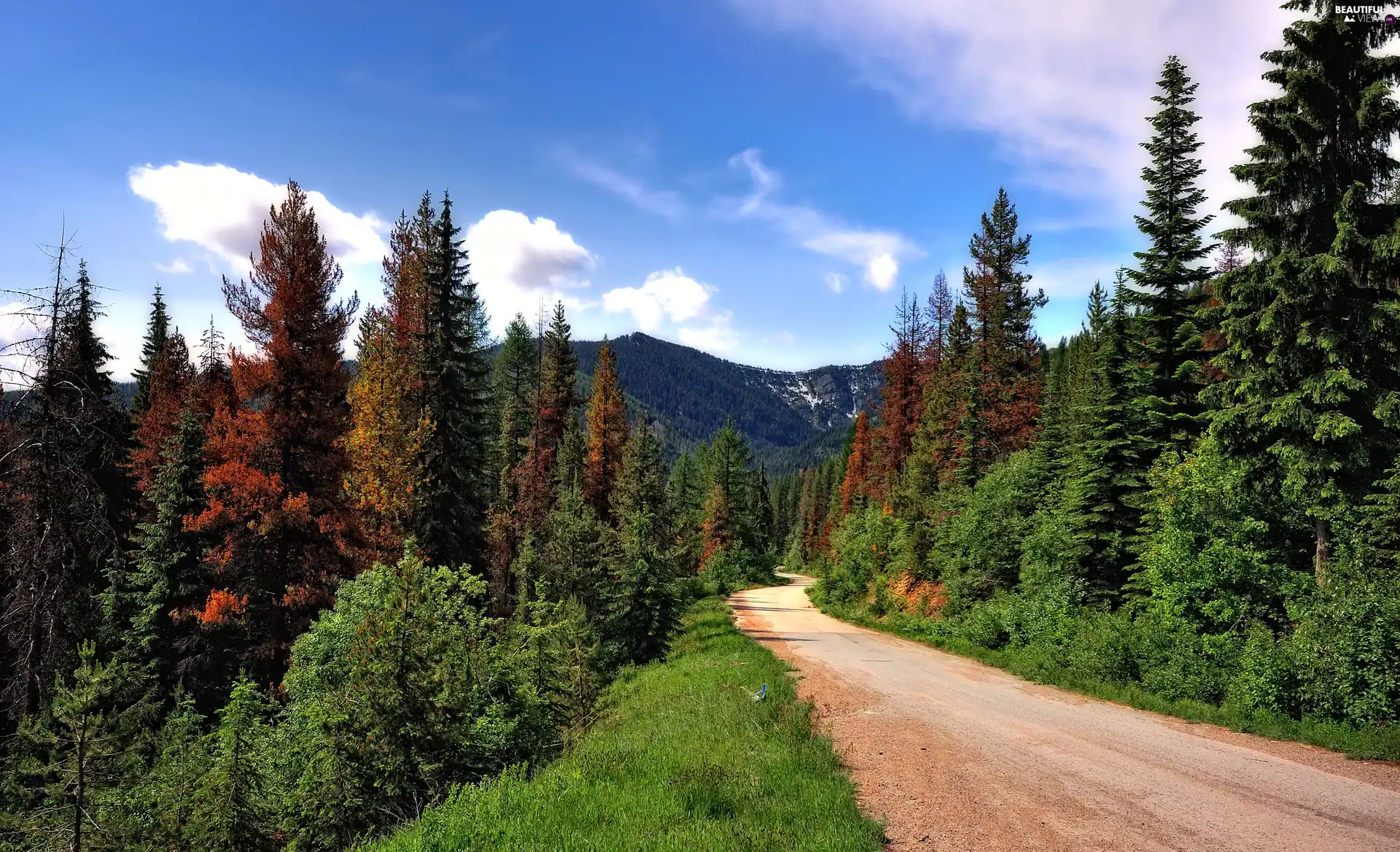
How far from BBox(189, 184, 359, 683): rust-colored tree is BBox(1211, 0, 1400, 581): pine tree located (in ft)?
76.2

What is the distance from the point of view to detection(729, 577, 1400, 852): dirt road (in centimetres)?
680

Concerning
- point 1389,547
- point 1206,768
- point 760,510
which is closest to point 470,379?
point 1206,768

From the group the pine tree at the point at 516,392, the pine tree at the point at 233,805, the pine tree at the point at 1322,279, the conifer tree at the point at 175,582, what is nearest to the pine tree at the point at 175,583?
the conifer tree at the point at 175,582

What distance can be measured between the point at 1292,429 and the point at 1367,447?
1.19 metres

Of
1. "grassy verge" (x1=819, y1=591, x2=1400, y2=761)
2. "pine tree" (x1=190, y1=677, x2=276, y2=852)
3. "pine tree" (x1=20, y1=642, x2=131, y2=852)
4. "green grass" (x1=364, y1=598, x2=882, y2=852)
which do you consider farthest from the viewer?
"pine tree" (x1=20, y1=642, x2=131, y2=852)

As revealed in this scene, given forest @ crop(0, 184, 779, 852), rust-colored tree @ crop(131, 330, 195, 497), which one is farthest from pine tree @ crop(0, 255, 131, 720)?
rust-colored tree @ crop(131, 330, 195, 497)

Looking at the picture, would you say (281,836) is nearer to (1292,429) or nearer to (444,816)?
(444,816)

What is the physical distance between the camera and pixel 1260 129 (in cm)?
1436

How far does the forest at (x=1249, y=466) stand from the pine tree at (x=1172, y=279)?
Result: 0.21ft

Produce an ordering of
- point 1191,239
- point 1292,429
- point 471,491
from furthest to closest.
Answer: point 471,491 < point 1191,239 < point 1292,429

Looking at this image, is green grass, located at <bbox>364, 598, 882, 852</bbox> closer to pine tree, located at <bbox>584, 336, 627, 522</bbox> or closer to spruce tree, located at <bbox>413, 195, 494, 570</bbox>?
spruce tree, located at <bbox>413, 195, 494, 570</bbox>

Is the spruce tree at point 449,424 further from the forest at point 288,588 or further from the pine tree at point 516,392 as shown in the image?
the pine tree at point 516,392

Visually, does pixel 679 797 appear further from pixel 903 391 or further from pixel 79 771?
pixel 903 391

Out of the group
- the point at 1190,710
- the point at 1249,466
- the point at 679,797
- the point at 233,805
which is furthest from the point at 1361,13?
the point at 233,805
